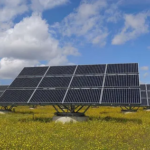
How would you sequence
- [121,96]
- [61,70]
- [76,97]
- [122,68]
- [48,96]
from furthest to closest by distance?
[61,70], [122,68], [48,96], [76,97], [121,96]

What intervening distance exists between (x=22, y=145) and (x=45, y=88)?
1039 cm

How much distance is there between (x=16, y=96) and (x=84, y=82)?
628 cm

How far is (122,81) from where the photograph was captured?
1992 cm

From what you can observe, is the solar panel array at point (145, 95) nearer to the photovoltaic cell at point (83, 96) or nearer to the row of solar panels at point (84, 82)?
the row of solar panels at point (84, 82)

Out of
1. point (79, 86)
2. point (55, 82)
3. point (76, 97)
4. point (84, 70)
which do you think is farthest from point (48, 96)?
point (84, 70)

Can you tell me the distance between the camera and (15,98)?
2041 centimetres

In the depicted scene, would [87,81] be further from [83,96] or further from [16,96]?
[16,96]

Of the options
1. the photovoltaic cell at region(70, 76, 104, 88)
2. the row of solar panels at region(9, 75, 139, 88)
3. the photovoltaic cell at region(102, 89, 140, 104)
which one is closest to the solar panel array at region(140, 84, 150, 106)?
the row of solar panels at region(9, 75, 139, 88)

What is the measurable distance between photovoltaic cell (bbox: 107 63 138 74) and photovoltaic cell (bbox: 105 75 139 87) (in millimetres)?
818

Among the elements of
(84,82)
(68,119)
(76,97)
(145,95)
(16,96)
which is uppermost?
(145,95)

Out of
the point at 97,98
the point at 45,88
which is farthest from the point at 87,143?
the point at 45,88

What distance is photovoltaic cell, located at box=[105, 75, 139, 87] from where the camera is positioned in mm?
19438

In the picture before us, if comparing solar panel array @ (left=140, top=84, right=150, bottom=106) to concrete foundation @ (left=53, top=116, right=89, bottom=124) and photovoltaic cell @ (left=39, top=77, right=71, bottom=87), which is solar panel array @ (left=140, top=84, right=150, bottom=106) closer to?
photovoltaic cell @ (left=39, top=77, right=71, bottom=87)

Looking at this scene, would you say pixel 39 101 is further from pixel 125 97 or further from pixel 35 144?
pixel 35 144
